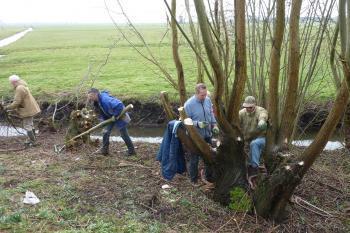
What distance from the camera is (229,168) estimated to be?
7.41m

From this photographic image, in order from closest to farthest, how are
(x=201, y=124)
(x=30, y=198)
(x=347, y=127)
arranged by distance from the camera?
(x=30, y=198) < (x=201, y=124) < (x=347, y=127)

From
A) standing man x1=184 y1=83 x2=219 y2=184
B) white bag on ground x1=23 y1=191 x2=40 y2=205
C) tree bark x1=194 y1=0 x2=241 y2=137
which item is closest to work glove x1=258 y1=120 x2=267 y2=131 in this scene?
tree bark x1=194 y1=0 x2=241 y2=137

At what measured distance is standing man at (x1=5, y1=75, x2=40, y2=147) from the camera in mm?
11023

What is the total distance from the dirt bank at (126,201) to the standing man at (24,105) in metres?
1.78

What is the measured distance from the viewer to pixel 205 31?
5750 millimetres

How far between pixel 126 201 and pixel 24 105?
547 cm

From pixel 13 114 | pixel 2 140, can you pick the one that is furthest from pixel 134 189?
pixel 2 140

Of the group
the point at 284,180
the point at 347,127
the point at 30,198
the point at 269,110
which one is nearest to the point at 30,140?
the point at 30,198

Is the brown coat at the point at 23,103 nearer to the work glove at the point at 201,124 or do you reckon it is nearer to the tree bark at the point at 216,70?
the work glove at the point at 201,124

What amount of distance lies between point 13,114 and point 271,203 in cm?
774

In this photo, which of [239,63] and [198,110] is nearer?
[239,63]

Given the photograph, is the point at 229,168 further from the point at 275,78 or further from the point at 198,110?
the point at 275,78

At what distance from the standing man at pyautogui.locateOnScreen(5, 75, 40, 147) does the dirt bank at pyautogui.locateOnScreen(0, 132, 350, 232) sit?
5.83 feet

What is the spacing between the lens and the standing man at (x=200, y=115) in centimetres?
783
